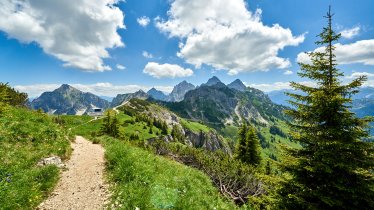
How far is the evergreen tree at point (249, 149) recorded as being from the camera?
4591 cm

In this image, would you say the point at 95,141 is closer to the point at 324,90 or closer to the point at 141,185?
the point at 141,185

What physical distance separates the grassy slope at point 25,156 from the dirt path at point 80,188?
49 centimetres

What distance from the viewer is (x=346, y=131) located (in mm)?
13789

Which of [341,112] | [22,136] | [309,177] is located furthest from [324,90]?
[22,136]

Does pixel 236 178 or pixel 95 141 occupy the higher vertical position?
pixel 95 141

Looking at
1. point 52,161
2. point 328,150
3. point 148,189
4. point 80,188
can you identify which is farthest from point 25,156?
point 328,150

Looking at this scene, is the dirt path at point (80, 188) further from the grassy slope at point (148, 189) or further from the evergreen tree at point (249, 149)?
the evergreen tree at point (249, 149)

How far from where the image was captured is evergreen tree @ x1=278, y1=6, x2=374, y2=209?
12867 mm

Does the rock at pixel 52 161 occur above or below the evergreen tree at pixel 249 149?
above

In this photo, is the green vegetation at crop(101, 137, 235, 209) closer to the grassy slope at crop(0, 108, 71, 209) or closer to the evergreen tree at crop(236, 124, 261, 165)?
the grassy slope at crop(0, 108, 71, 209)

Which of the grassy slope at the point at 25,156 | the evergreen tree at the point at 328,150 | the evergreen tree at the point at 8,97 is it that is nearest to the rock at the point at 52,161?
the grassy slope at the point at 25,156

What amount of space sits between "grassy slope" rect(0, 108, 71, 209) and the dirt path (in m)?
0.49

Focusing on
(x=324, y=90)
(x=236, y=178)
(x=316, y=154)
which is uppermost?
(x=324, y=90)

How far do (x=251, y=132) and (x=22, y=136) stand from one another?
38361 mm
